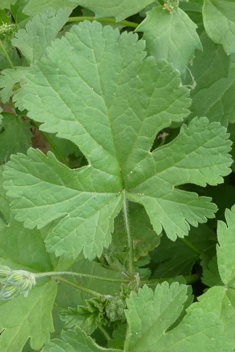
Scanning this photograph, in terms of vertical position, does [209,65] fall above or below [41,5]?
below

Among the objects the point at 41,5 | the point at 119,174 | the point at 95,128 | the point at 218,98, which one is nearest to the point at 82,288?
the point at 119,174

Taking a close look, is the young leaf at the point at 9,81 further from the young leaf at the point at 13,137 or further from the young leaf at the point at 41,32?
the young leaf at the point at 13,137

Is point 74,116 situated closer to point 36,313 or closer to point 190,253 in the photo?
point 36,313

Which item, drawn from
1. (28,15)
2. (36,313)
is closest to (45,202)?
(36,313)

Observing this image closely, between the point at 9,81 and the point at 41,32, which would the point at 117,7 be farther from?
the point at 9,81

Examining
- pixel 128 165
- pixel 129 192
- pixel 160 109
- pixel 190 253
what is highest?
pixel 160 109

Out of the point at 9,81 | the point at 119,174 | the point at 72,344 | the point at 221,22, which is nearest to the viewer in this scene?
the point at 72,344

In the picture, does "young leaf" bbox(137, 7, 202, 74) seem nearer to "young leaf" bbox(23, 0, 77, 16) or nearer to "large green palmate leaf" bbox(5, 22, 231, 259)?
"large green palmate leaf" bbox(5, 22, 231, 259)

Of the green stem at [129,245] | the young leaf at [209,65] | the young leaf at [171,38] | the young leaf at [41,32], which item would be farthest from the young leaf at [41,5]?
the green stem at [129,245]
